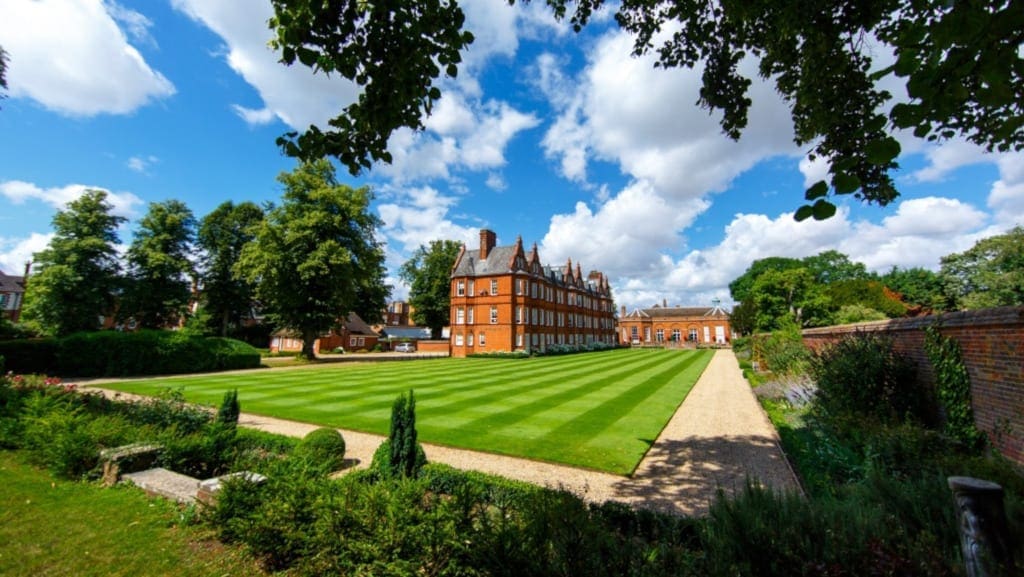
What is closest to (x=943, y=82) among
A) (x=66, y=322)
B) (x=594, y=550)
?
(x=594, y=550)

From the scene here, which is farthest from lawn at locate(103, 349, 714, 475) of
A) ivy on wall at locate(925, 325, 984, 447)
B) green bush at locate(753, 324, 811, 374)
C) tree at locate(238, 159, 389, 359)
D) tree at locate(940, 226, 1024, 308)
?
tree at locate(940, 226, 1024, 308)

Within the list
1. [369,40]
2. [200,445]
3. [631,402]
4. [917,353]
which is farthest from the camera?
[631,402]

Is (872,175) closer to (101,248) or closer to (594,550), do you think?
(594,550)

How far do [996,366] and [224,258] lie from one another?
53.8 m

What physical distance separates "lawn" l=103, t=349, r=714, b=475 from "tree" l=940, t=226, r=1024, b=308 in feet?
77.2

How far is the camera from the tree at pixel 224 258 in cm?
4378

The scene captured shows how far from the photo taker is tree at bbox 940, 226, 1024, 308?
27.1 metres

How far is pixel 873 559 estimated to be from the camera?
2381 mm

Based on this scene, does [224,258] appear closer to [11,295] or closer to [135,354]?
[135,354]

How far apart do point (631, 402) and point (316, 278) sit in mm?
27445

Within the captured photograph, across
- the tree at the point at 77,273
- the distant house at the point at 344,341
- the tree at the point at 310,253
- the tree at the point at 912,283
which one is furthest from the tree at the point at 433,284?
the tree at the point at 912,283

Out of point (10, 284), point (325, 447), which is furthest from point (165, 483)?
point (10, 284)

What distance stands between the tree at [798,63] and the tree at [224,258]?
47294 millimetres

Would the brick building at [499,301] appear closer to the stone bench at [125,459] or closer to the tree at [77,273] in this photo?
the tree at [77,273]
